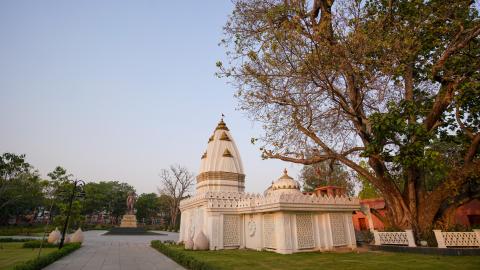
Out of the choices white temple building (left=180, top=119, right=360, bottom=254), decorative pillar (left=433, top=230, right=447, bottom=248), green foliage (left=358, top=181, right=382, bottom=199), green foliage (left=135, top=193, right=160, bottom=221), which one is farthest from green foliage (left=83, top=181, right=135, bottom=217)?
decorative pillar (left=433, top=230, right=447, bottom=248)

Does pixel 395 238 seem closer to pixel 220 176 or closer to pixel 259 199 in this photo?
pixel 259 199

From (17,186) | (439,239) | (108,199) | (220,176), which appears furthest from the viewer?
(108,199)

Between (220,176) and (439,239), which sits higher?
(220,176)

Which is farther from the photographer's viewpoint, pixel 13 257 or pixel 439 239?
pixel 13 257

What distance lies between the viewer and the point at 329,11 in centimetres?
1560

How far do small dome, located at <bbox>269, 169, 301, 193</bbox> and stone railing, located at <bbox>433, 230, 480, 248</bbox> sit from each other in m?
7.82

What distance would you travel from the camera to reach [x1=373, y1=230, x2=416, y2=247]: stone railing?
14024 millimetres

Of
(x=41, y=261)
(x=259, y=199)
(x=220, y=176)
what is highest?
(x=220, y=176)

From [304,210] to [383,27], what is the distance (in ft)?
33.6

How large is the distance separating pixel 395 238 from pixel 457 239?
2.60 m

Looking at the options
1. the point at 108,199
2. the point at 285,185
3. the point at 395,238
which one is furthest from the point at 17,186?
the point at 395,238

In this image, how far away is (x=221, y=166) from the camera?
75.9 ft

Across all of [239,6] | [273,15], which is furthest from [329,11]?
[239,6]

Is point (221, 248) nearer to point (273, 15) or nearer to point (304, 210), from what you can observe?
point (304, 210)
